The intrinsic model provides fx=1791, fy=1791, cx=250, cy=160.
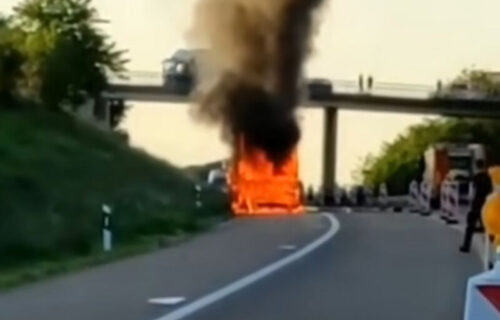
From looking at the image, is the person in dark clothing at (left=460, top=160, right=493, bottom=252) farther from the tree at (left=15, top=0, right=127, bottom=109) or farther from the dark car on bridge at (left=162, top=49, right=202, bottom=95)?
the tree at (left=15, top=0, right=127, bottom=109)

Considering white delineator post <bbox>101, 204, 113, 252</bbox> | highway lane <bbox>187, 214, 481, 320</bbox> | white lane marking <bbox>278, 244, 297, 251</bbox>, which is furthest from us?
white lane marking <bbox>278, 244, 297, 251</bbox>

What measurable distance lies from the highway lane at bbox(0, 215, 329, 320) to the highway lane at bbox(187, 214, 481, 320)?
2.21 feet

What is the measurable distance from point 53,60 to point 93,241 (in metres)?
31.5

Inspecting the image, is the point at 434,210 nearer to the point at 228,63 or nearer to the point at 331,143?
the point at 228,63

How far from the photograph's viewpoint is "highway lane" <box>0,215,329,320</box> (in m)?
18.2

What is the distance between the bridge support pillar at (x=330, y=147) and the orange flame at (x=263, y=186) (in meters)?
45.1

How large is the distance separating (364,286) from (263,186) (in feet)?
118

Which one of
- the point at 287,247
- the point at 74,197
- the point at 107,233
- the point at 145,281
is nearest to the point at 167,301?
the point at 145,281

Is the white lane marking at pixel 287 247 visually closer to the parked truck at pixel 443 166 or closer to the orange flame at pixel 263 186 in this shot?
the orange flame at pixel 263 186

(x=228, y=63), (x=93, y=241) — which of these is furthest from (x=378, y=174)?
(x=93, y=241)

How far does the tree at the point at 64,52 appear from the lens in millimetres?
63125

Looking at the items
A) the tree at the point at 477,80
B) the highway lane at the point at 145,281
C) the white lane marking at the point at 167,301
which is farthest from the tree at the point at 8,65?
the tree at the point at 477,80

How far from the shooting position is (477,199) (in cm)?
2934

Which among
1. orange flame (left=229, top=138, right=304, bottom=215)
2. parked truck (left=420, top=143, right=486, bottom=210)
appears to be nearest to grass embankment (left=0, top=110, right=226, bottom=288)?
orange flame (left=229, top=138, right=304, bottom=215)
